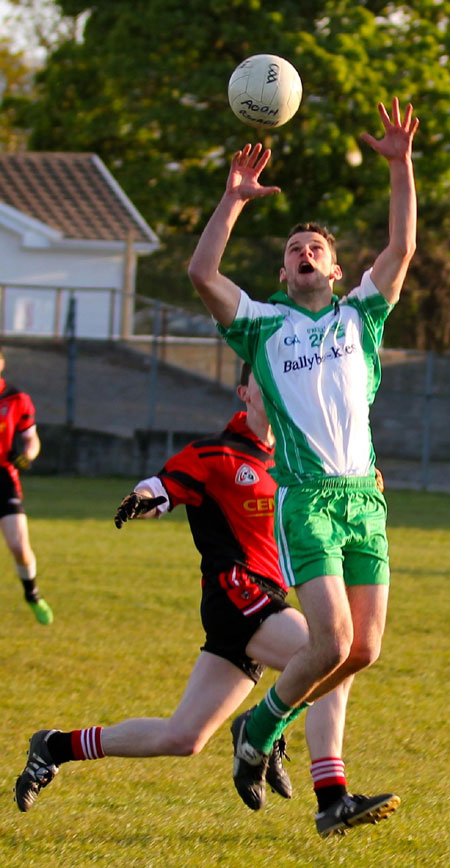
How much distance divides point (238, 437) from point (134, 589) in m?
6.44

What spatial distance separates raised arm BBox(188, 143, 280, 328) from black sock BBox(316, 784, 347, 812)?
1.79 m

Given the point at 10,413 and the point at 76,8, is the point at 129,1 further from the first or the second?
the point at 10,413

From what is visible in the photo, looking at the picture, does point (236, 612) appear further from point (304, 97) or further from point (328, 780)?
point (304, 97)

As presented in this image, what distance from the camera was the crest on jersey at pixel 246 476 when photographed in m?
5.11

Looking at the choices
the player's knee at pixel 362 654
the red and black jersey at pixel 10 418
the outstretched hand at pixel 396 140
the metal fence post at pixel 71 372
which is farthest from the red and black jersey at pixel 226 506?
the metal fence post at pixel 71 372

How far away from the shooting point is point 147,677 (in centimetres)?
793

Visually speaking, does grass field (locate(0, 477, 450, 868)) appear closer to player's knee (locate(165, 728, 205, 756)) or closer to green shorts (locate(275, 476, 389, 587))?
player's knee (locate(165, 728, 205, 756))

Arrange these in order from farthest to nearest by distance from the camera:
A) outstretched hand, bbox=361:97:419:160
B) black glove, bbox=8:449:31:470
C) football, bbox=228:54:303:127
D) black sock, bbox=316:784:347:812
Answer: black glove, bbox=8:449:31:470, football, bbox=228:54:303:127, outstretched hand, bbox=361:97:419:160, black sock, bbox=316:784:347:812

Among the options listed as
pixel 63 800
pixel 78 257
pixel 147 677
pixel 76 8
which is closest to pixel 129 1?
pixel 76 8

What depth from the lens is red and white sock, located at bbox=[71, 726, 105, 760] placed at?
16.5ft

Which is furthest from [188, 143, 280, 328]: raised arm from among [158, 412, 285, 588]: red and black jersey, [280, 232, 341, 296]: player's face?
[158, 412, 285, 588]: red and black jersey

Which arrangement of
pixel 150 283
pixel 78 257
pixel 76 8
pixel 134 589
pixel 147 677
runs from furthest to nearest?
1. pixel 150 283
2. pixel 76 8
3. pixel 78 257
4. pixel 134 589
5. pixel 147 677

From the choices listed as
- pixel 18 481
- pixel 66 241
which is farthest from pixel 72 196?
pixel 18 481

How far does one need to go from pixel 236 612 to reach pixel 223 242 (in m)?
1.44
